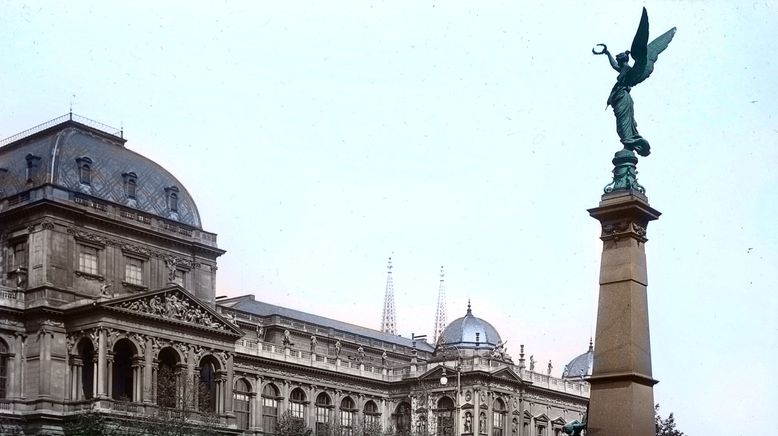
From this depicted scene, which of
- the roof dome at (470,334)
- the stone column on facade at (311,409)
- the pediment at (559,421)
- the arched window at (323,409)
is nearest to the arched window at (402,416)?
the arched window at (323,409)

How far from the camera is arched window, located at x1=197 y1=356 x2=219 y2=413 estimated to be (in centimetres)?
6656

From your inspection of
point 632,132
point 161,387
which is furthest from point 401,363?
A: point 632,132

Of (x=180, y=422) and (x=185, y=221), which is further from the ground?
(x=185, y=221)

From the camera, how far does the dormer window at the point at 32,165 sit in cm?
6488

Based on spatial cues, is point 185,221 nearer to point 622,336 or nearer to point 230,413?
point 230,413

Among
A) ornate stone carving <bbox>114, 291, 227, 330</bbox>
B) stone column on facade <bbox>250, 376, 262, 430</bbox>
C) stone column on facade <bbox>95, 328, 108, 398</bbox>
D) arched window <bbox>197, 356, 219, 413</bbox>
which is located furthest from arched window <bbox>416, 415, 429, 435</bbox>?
stone column on facade <bbox>95, 328, 108, 398</bbox>

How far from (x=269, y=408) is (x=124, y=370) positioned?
53.9 ft

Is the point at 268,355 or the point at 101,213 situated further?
the point at 268,355

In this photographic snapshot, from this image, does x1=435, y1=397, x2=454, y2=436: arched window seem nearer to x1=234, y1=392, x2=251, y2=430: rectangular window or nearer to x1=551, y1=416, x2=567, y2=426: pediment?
x1=551, y1=416, x2=567, y2=426: pediment

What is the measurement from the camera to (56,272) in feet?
204

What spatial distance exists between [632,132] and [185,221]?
51744 mm

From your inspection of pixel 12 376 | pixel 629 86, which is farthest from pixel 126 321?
pixel 629 86

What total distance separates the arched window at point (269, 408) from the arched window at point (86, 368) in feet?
57.9

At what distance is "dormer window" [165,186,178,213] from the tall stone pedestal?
5112cm
